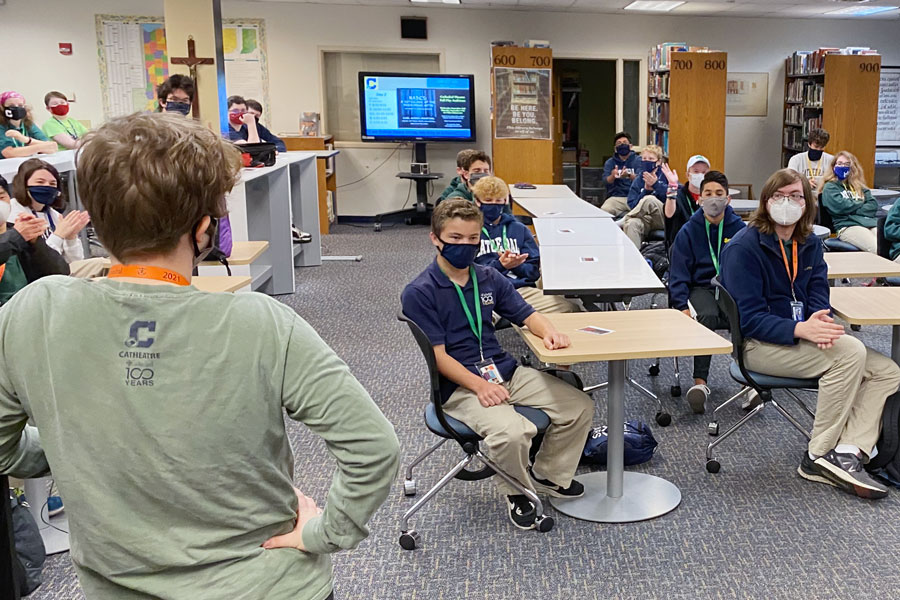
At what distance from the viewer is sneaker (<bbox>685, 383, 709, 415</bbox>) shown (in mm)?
3885

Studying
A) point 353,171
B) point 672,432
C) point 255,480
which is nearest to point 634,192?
point 672,432

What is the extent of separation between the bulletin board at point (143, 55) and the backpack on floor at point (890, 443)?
8.97 meters

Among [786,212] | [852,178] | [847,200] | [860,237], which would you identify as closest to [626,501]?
[786,212]

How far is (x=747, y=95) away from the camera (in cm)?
1148

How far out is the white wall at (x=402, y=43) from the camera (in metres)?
9.96

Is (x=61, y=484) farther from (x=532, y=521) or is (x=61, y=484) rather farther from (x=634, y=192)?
(x=634, y=192)

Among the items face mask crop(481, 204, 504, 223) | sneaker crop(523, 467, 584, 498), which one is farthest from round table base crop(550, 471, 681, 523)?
face mask crop(481, 204, 504, 223)

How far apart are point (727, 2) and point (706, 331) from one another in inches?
326

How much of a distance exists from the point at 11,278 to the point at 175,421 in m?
2.41

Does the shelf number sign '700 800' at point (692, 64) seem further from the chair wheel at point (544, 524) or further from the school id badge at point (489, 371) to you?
the chair wheel at point (544, 524)

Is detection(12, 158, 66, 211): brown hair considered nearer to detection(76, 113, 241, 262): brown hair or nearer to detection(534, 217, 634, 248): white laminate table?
detection(534, 217, 634, 248): white laminate table

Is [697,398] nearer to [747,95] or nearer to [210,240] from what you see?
[210,240]

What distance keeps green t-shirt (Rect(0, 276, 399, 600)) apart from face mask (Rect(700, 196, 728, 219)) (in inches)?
136

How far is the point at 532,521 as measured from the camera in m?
2.85
